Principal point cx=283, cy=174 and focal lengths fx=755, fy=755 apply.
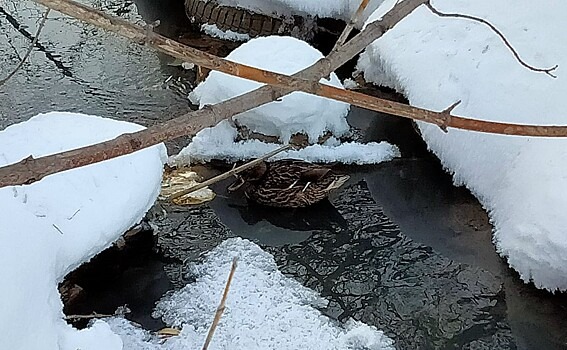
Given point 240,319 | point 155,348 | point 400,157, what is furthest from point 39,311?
point 400,157

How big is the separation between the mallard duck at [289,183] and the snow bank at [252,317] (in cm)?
33

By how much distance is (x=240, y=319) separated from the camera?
272 centimetres

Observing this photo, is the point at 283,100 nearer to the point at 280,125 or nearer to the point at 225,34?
the point at 280,125

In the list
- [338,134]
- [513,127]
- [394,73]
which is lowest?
[338,134]

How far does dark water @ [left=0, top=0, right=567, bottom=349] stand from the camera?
2.70 meters

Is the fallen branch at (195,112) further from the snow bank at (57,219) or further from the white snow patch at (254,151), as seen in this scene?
the white snow patch at (254,151)

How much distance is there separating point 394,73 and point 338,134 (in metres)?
0.50

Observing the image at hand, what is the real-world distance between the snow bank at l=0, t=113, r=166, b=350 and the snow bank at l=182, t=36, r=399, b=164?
2.11ft

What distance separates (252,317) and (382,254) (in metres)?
0.62

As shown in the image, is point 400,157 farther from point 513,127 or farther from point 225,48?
point 513,127

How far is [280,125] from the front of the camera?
3.69 m

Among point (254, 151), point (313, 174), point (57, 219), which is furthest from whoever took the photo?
point (254, 151)

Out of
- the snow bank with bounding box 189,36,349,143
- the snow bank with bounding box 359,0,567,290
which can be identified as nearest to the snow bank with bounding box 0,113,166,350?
the snow bank with bounding box 189,36,349,143

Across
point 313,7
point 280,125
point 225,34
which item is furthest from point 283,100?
point 225,34
